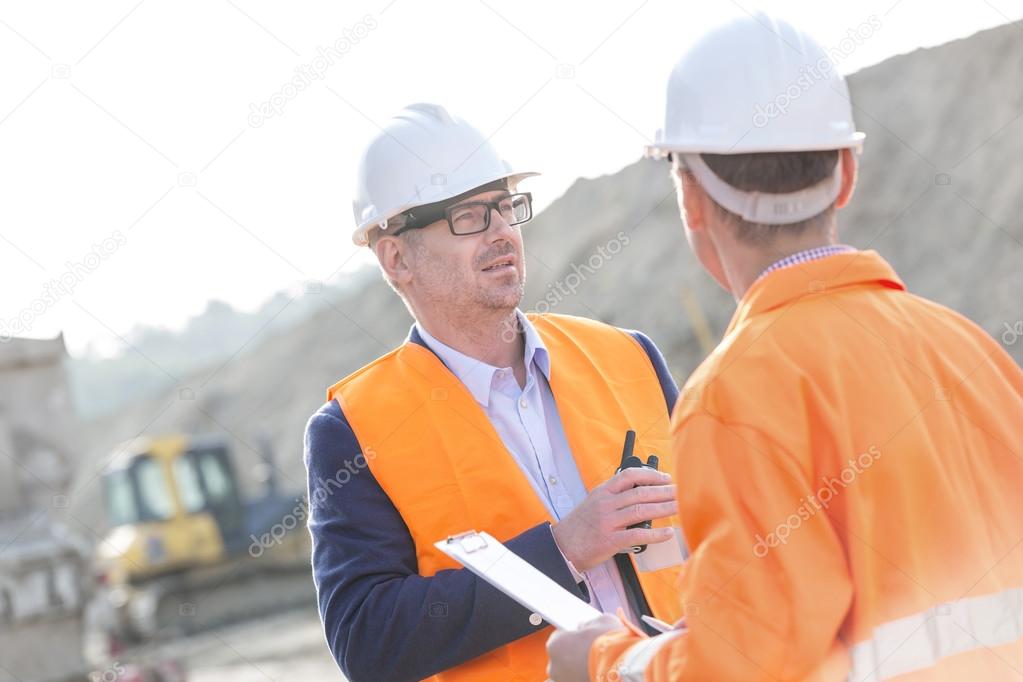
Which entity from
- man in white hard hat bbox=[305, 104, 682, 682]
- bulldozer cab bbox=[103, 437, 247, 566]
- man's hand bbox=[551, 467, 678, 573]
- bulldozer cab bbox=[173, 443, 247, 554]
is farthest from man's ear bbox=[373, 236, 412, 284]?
bulldozer cab bbox=[173, 443, 247, 554]

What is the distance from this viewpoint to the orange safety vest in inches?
108

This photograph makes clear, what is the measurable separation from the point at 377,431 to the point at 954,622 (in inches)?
59.1

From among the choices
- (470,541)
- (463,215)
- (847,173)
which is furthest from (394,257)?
(847,173)

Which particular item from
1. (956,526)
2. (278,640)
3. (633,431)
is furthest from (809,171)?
(278,640)

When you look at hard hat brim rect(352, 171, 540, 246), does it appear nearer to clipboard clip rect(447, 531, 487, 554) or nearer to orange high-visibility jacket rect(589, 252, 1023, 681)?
clipboard clip rect(447, 531, 487, 554)

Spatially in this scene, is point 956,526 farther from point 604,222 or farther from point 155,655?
point 604,222

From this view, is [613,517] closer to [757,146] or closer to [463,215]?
[463,215]

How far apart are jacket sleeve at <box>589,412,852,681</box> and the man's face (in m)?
1.44

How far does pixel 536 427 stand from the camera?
297 centimetres

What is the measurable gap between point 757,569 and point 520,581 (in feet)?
2.26

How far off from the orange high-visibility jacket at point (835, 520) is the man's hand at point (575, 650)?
0.63 ft

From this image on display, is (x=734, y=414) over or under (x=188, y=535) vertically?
under

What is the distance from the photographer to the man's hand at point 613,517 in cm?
261

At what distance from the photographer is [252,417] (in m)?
40.8
